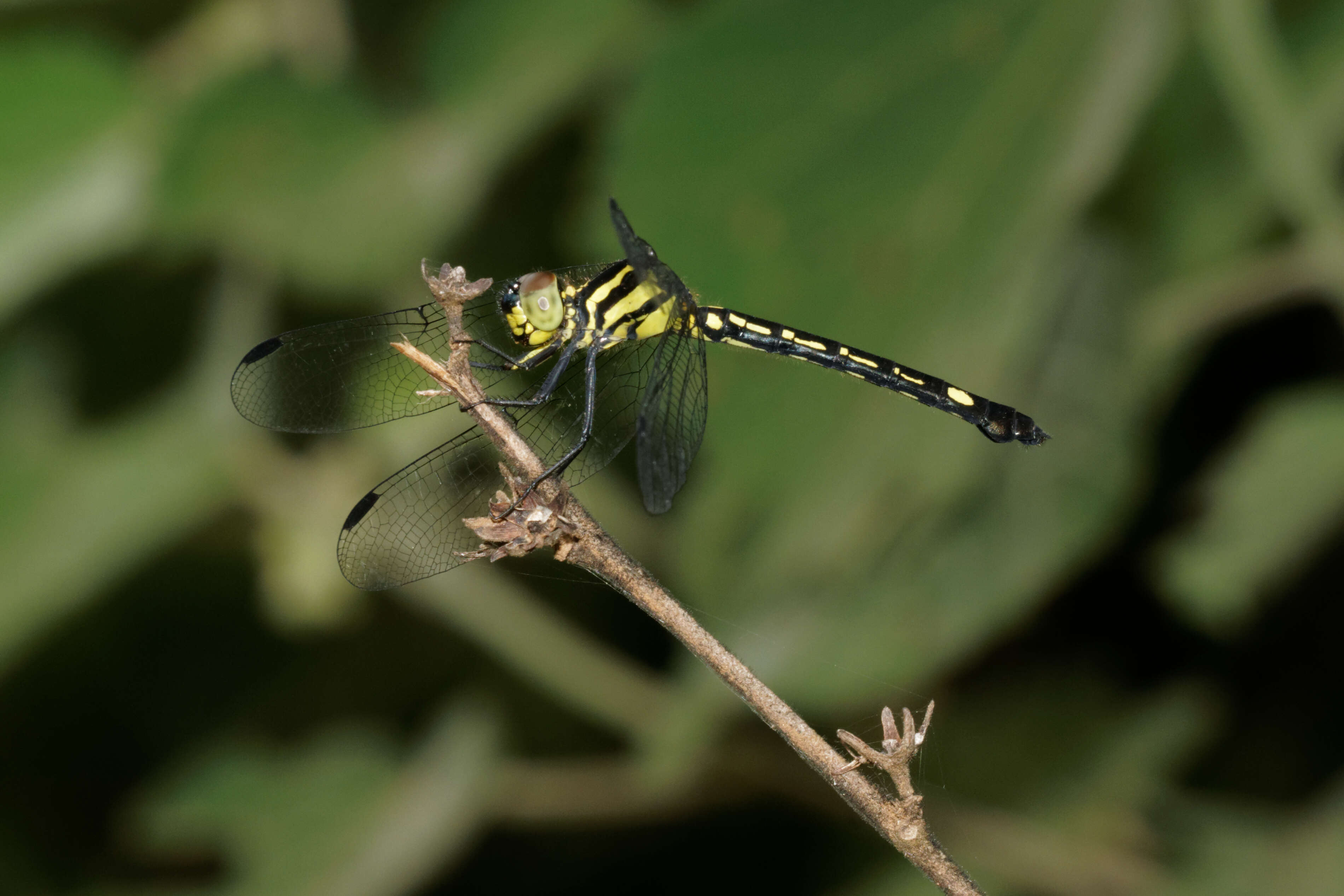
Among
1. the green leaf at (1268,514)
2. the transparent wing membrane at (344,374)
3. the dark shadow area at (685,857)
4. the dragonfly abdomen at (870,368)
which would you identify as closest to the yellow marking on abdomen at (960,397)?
the dragonfly abdomen at (870,368)

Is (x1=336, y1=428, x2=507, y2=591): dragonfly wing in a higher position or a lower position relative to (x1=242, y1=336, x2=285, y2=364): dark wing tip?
lower

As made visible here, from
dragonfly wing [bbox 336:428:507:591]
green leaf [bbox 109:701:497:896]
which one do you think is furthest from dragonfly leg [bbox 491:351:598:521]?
green leaf [bbox 109:701:497:896]

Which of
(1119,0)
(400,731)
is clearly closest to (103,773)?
(400,731)

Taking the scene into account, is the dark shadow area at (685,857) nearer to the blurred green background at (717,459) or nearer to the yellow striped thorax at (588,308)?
the blurred green background at (717,459)

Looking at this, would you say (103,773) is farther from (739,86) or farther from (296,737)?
(739,86)

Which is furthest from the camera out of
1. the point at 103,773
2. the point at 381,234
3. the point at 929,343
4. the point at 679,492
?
the point at 103,773

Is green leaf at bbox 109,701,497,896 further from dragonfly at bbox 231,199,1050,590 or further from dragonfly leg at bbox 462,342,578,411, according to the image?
dragonfly leg at bbox 462,342,578,411

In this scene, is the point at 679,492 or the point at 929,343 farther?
the point at 679,492
